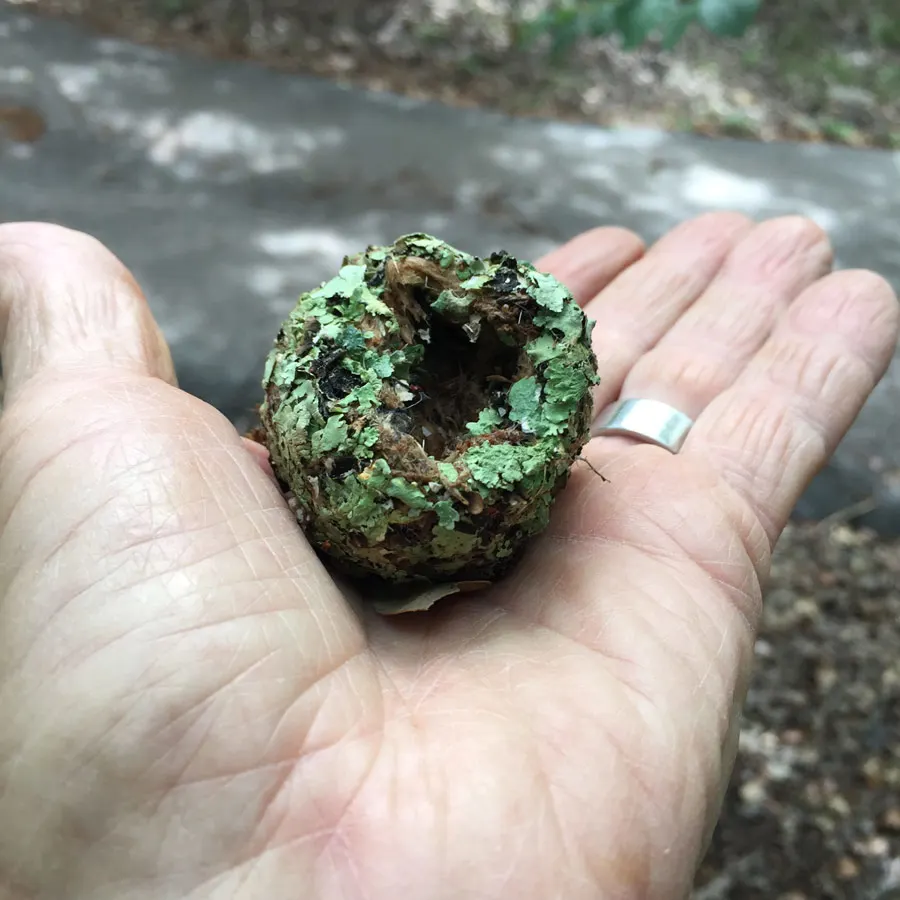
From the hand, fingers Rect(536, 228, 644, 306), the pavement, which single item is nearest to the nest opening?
the hand

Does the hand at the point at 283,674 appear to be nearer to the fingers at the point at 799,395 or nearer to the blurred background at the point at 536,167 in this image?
the fingers at the point at 799,395

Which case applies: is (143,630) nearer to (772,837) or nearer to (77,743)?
(77,743)

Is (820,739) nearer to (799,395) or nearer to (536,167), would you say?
(799,395)

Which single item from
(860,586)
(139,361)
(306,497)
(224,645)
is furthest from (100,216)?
(860,586)

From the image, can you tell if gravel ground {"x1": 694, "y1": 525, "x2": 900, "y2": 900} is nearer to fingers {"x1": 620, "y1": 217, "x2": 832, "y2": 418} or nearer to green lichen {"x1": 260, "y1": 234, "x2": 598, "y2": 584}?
fingers {"x1": 620, "y1": 217, "x2": 832, "y2": 418}

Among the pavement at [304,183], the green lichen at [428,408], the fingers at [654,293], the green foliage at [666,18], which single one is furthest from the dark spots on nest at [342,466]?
the green foliage at [666,18]

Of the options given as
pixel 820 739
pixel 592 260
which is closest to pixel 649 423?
pixel 592 260
